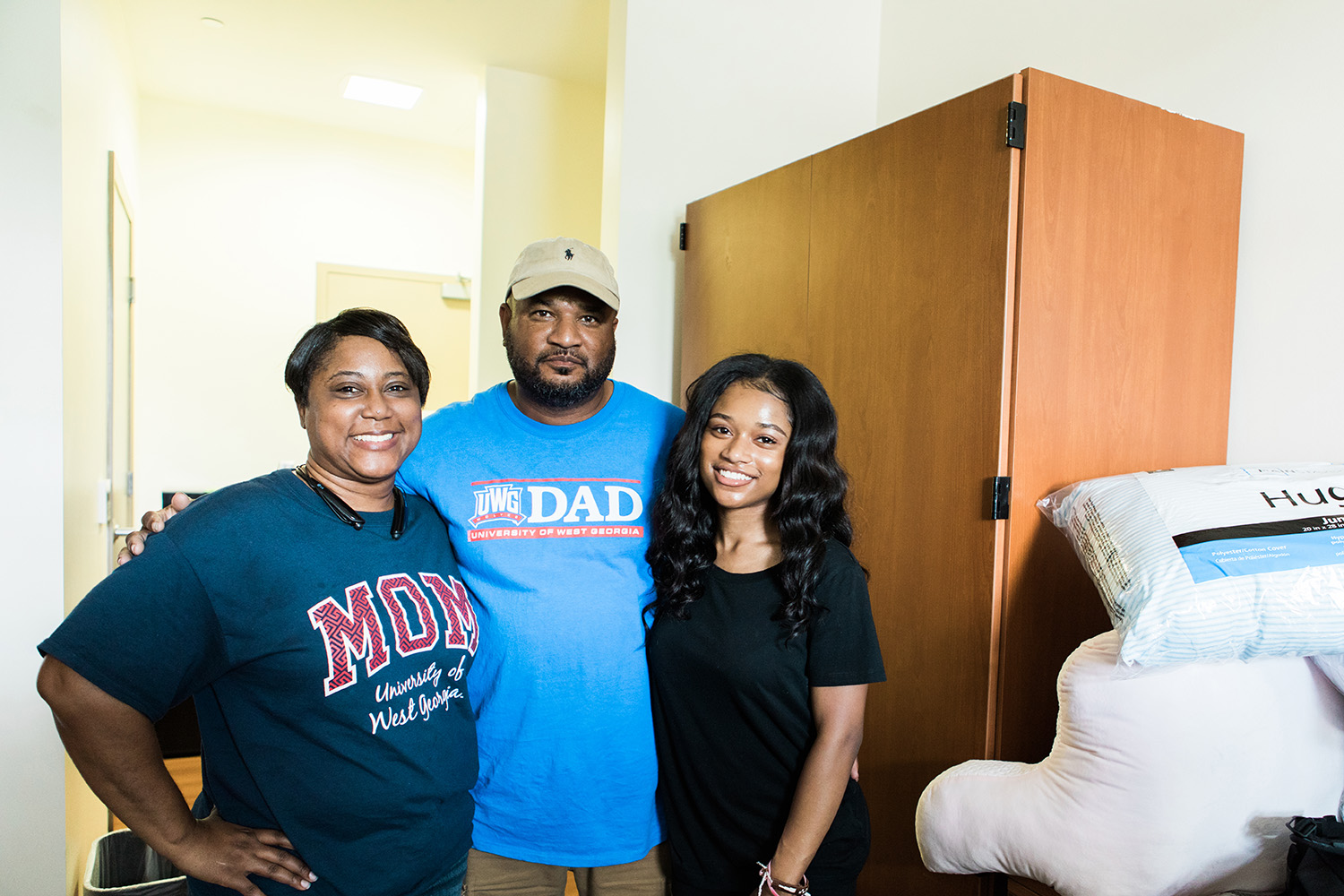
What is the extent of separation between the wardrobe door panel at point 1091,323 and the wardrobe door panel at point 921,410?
5cm

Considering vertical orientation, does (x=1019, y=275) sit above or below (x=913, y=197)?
below

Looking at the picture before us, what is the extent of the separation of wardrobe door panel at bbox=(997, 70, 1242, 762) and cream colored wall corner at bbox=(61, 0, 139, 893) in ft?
6.25

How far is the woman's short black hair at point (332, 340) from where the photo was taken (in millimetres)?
1153

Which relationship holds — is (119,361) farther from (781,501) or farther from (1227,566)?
(1227,566)

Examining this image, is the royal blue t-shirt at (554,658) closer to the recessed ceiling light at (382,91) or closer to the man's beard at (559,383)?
the man's beard at (559,383)

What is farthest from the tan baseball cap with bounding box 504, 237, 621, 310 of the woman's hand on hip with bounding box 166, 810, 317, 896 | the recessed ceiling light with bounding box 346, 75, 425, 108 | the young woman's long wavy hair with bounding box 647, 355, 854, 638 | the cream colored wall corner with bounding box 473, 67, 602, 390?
the recessed ceiling light with bounding box 346, 75, 425, 108

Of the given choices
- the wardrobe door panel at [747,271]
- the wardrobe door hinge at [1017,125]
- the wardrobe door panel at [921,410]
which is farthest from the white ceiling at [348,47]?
the wardrobe door hinge at [1017,125]

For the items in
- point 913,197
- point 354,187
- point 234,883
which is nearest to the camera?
point 234,883

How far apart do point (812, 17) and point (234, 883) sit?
2.68 metres

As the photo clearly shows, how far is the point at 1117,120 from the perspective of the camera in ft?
4.90

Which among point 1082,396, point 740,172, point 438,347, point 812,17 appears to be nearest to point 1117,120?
point 1082,396

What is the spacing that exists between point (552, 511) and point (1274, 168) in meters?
1.53

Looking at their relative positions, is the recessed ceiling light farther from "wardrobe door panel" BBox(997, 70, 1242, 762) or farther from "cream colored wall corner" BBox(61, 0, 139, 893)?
"wardrobe door panel" BBox(997, 70, 1242, 762)

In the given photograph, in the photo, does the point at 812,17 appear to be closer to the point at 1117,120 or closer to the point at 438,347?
the point at 1117,120
